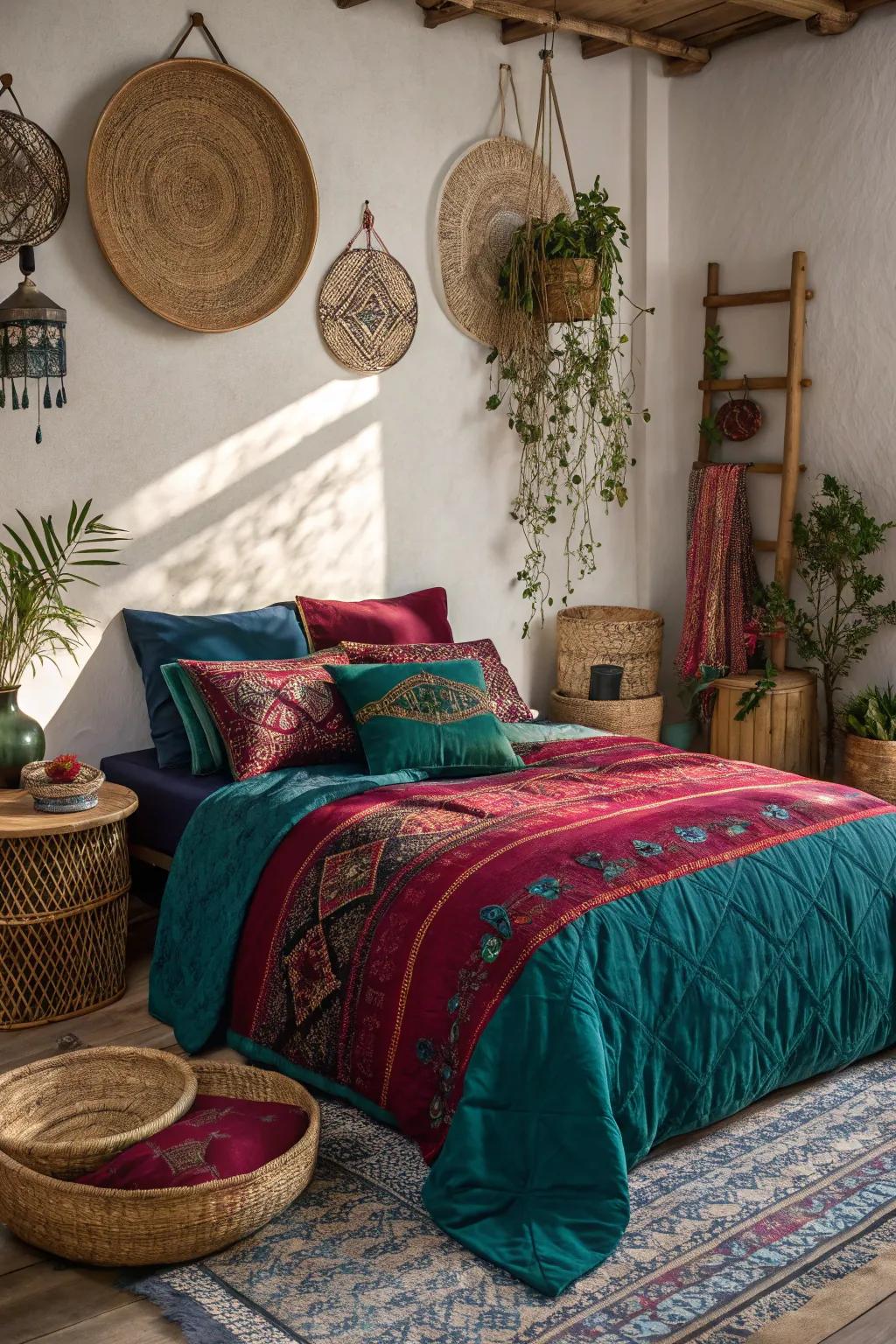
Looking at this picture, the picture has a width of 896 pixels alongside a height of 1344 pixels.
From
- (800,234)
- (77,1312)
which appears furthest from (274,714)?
(800,234)

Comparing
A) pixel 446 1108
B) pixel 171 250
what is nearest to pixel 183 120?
pixel 171 250

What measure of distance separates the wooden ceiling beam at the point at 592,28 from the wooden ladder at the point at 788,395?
2.61ft

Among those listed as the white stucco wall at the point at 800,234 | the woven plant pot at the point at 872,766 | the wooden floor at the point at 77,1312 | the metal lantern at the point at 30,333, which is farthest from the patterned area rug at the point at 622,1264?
the white stucco wall at the point at 800,234

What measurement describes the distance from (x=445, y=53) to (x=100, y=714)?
2.58 metres

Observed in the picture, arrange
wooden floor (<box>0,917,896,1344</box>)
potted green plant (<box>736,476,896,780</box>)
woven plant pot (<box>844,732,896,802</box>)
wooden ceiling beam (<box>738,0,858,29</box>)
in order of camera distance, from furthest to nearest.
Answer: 1. potted green plant (<box>736,476,896,780</box>)
2. woven plant pot (<box>844,732,896,802</box>)
3. wooden ceiling beam (<box>738,0,858,29</box>)
4. wooden floor (<box>0,917,896,1344</box>)

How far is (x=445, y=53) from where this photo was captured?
4707 mm

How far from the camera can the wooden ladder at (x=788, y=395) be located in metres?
4.99

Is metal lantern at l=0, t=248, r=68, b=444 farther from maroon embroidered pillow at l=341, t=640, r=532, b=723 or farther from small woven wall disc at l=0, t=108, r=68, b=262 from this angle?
maroon embroidered pillow at l=341, t=640, r=532, b=723

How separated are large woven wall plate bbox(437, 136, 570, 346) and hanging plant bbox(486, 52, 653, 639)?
0.15 feet

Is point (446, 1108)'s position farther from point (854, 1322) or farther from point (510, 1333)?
point (854, 1322)

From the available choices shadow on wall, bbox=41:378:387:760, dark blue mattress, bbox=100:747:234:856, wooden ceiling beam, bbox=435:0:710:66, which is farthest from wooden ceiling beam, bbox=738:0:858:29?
dark blue mattress, bbox=100:747:234:856

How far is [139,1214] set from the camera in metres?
2.34

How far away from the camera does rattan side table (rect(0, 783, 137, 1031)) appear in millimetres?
3363

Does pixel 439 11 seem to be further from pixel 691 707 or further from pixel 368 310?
pixel 691 707
